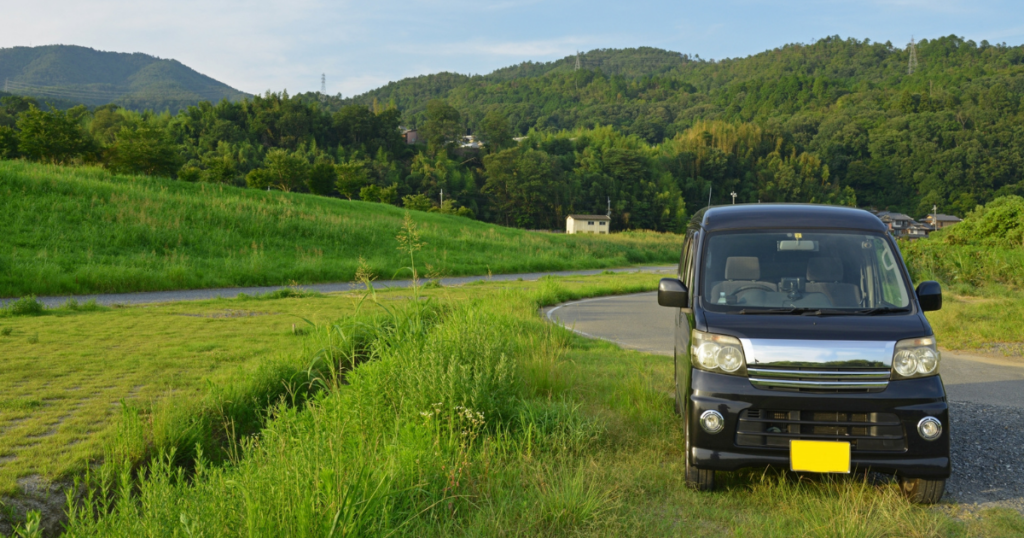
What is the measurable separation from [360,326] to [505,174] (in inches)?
4015

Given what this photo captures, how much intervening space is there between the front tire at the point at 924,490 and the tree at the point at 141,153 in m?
43.4

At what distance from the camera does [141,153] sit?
3884 centimetres

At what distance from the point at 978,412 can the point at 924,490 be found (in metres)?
3.17

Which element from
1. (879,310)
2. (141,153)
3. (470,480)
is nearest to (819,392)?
(879,310)

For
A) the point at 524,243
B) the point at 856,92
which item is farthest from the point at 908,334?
the point at 856,92

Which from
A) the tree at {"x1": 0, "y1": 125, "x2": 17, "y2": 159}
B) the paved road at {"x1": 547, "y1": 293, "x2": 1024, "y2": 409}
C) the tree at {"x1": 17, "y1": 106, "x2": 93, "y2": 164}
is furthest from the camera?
the tree at {"x1": 0, "y1": 125, "x2": 17, "y2": 159}

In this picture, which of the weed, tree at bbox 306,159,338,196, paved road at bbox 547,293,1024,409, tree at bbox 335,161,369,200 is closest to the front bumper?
paved road at bbox 547,293,1024,409

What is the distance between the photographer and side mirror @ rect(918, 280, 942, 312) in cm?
459

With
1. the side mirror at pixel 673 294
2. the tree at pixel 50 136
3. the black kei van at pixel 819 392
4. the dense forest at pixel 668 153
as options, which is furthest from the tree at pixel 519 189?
the black kei van at pixel 819 392

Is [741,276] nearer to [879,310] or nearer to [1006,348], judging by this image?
[879,310]

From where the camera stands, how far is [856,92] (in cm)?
15000

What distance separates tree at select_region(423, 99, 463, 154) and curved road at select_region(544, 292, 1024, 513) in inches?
4582

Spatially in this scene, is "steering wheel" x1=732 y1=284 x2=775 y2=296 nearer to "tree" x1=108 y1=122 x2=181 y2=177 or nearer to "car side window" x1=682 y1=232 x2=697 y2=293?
"car side window" x1=682 y1=232 x2=697 y2=293

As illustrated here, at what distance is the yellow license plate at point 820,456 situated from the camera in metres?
3.91
